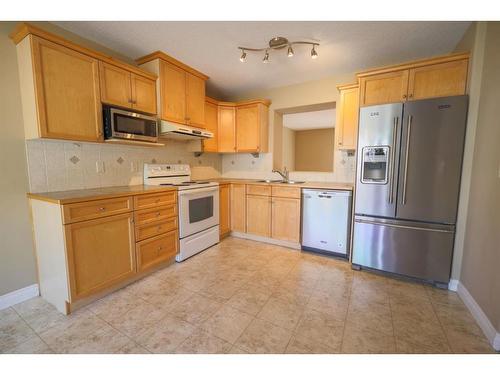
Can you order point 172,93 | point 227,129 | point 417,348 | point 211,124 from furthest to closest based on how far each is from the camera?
point 227,129, point 211,124, point 172,93, point 417,348

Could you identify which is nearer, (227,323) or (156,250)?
(227,323)

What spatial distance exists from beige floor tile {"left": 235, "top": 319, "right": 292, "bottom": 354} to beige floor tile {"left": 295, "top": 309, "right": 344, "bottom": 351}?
126 millimetres

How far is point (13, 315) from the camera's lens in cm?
171

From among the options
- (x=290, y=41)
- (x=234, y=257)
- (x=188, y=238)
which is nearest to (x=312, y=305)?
(x=234, y=257)

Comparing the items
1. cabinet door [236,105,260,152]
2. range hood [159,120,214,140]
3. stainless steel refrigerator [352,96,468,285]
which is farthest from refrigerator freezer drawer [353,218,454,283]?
range hood [159,120,214,140]

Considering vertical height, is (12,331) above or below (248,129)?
below

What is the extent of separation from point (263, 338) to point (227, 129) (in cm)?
309

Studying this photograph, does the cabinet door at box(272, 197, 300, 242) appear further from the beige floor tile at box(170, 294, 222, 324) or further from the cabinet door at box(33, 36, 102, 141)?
the cabinet door at box(33, 36, 102, 141)

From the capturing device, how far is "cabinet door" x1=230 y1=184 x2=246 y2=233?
135 inches

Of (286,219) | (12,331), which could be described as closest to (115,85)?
(12,331)

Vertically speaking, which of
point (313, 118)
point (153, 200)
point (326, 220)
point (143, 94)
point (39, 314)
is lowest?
point (39, 314)

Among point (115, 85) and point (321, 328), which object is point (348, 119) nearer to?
point (321, 328)

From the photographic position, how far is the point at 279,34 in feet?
6.94

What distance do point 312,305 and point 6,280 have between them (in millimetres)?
2622
